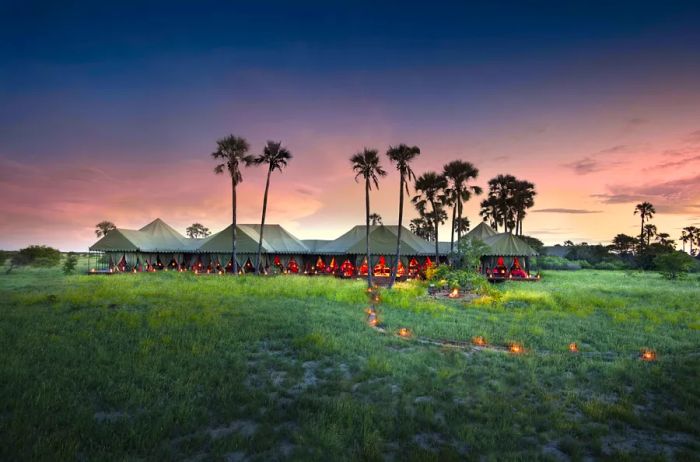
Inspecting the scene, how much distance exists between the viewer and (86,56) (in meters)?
23.2

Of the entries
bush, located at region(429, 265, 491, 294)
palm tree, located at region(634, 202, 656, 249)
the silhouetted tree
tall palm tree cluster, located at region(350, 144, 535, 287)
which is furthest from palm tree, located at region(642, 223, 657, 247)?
the silhouetted tree

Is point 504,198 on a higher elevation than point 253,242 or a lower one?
higher

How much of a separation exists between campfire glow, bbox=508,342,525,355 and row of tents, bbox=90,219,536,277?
1119 inches

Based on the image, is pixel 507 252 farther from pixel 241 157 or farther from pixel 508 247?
pixel 241 157

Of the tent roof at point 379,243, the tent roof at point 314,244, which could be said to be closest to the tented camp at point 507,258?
the tent roof at point 379,243

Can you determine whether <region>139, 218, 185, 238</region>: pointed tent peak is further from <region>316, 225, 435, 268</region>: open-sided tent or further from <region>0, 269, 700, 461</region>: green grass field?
<region>0, 269, 700, 461</region>: green grass field

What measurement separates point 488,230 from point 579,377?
41218 millimetres

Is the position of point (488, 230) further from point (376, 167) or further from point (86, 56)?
point (86, 56)

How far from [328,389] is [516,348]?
6838mm

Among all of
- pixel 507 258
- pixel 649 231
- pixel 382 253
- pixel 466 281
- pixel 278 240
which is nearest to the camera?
pixel 466 281

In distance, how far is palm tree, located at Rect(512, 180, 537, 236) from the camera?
45.5 metres

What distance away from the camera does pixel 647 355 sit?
10.9m

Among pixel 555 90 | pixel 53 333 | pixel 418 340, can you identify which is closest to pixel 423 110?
pixel 555 90

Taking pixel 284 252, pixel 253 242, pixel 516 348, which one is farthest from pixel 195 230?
pixel 516 348
